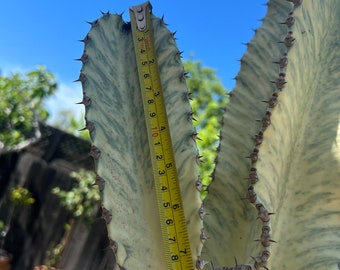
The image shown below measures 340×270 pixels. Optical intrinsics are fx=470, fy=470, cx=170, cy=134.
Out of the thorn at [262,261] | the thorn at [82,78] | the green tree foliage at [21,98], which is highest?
the green tree foliage at [21,98]

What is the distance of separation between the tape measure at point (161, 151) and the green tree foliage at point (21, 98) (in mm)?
3453

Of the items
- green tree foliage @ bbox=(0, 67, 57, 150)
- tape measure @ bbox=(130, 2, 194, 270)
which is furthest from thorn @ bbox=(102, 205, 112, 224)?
green tree foliage @ bbox=(0, 67, 57, 150)

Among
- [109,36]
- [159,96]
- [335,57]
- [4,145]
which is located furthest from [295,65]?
[4,145]

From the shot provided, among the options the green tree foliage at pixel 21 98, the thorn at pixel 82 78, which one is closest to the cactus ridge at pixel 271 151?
the thorn at pixel 82 78

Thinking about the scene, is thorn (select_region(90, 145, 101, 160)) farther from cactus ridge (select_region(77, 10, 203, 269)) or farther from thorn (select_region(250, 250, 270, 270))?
thorn (select_region(250, 250, 270, 270))

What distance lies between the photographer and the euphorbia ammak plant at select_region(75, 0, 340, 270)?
0.87 m

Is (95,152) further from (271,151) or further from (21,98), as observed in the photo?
(21,98)

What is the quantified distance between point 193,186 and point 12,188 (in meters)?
3.76

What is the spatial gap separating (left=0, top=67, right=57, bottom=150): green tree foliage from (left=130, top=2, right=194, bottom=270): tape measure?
3.45 meters

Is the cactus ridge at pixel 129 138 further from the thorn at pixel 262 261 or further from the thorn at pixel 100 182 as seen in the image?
the thorn at pixel 262 261

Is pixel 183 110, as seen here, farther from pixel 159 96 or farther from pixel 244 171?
pixel 244 171

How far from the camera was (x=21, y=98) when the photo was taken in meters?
4.32

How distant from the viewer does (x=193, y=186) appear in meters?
0.92

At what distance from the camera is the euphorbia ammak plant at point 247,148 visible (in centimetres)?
A: 87
